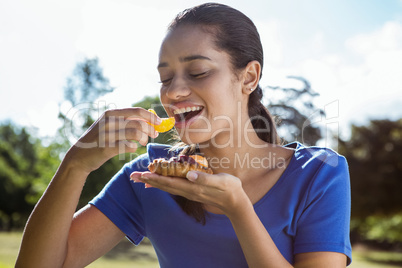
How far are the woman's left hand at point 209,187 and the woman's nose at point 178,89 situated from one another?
56cm

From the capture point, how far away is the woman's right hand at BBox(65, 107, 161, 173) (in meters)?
2.05

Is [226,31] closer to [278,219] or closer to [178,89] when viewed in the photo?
[178,89]

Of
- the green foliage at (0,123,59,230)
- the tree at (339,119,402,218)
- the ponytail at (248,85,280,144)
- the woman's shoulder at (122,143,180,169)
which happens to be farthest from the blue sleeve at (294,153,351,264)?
the green foliage at (0,123,59,230)

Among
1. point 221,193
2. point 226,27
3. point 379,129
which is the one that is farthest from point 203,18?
point 379,129

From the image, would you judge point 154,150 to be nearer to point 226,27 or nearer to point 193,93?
point 193,93

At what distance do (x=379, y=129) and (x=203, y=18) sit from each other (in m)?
28.7

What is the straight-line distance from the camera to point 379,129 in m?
28.6

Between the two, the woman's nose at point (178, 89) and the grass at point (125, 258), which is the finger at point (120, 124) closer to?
the woman's nose at point (178, 89)

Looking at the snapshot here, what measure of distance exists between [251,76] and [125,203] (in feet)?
3.99

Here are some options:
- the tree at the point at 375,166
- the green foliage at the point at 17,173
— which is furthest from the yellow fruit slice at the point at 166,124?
the green foliage at the point at 17,173

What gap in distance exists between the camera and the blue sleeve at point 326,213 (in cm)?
226

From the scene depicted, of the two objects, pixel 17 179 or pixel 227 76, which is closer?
pixel 227 76

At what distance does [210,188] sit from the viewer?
6.60 feet

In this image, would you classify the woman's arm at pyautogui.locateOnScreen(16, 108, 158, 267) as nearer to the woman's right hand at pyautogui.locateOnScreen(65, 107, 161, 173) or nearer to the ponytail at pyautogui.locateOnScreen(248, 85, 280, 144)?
the woman's right hand at pyautogui.locateOnScreen(65, 107, 161, 173)
